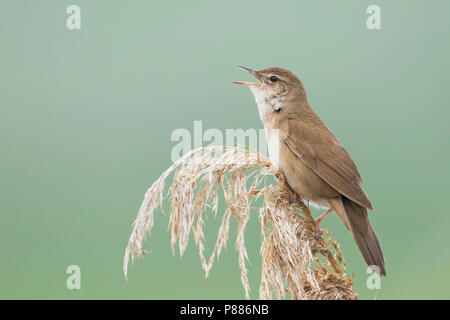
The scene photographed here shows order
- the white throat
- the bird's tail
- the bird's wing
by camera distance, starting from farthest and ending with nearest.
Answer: the white throat → the bird's wing → the bird's tail

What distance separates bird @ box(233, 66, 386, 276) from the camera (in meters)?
3.32

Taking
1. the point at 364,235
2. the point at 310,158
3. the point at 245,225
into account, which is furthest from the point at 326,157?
the point at 245,225

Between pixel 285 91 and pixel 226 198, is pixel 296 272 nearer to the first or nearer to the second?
pixel 226 198

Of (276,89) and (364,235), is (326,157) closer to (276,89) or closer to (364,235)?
(364,235)

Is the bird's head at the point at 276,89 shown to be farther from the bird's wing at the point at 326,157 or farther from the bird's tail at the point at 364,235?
the bird's tail at the point at 364,235

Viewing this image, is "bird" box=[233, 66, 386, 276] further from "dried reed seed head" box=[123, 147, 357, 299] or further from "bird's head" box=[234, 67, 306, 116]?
"dried reed seed head" box=[123, 147, 357, 299]

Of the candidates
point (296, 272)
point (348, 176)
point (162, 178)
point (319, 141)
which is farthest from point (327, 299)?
point (319, 141)

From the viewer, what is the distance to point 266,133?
4.13 metres

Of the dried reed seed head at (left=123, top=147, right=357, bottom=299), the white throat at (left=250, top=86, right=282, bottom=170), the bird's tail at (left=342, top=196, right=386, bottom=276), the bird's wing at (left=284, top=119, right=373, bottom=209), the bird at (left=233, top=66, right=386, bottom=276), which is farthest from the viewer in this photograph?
the white throat at (left=250, top=86, right=282, bottom=170)

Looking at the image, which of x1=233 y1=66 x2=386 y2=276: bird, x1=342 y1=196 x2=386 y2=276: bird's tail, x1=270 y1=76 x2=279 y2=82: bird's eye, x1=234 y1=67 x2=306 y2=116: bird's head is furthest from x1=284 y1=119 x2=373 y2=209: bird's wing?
x1=270 y1=76 x2=279 y2=82: bird's eye

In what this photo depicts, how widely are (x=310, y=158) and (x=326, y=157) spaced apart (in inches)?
5.0

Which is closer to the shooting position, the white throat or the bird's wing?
the bird's wing

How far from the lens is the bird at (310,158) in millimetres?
3324

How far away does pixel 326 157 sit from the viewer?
371 cm
